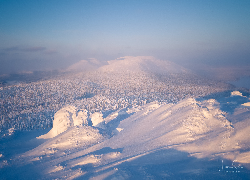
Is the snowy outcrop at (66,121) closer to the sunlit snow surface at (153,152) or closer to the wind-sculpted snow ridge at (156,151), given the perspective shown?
the sunlit snow surface at (153,152)

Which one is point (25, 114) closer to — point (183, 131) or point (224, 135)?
point (183, 131)

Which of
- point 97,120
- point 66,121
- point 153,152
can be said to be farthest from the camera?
point 66,121

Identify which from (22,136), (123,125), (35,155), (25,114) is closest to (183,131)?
(123,125)

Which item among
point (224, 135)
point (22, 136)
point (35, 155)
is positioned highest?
point (224, 135)

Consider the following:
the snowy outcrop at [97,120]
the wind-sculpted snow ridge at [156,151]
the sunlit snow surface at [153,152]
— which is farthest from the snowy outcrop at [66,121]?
the wind-sculpted snow ridge at [156,151]

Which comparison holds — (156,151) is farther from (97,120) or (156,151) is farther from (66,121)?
(66,121)

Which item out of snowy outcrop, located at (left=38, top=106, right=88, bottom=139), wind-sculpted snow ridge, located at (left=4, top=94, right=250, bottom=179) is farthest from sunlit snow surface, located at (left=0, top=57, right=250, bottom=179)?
snowy outcrop, located at (left=38, top=106, right=88, bottom=139)

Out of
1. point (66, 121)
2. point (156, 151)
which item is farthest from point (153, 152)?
point (66, 121)
